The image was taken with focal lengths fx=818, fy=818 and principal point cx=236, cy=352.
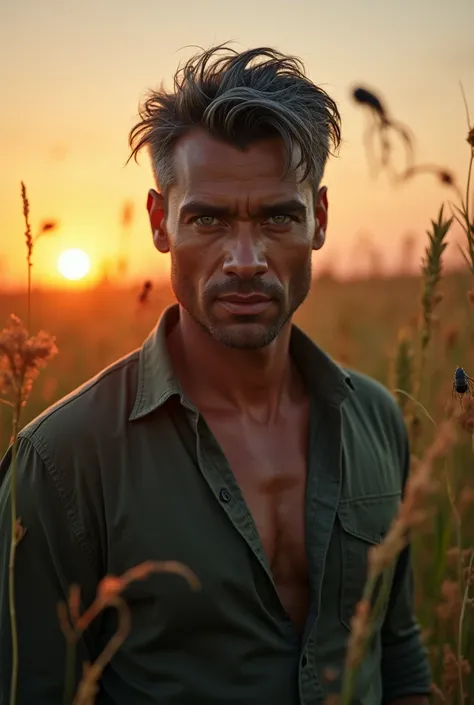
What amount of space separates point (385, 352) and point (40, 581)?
3835mm

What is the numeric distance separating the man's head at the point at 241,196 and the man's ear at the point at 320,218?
0.48 ft

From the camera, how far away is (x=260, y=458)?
250cm

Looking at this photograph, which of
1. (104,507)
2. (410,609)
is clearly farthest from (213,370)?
(410,609)

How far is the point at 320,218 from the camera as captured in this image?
2.92 metres

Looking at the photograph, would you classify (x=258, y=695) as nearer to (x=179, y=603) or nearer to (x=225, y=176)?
(x=179, y=603)

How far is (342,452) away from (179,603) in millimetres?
762

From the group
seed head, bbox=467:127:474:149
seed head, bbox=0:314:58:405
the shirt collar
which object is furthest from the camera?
the shirt collar

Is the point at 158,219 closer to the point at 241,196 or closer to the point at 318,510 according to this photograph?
the point at 241,196

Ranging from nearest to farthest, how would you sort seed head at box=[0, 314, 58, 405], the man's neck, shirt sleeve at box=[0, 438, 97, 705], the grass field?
1. seed head at box=[0, 314, 58, 405]
2. shirt sleeve at box=[0, 438, 97, 705]
3. the man's neck
4. the grass field

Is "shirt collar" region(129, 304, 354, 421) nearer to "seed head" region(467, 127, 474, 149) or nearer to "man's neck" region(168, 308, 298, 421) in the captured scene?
"man's neck" region(168, 308, 298, 421)

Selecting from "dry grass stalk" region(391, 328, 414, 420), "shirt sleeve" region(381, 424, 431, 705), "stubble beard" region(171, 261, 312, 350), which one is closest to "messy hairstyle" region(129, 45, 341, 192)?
"stubble beard" region(171, 261, 312, 350)

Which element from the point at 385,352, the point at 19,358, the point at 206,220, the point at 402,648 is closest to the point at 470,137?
the point at 206,220

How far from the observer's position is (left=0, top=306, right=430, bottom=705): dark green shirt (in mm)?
2070

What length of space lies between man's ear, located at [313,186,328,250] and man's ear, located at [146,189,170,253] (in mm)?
512
